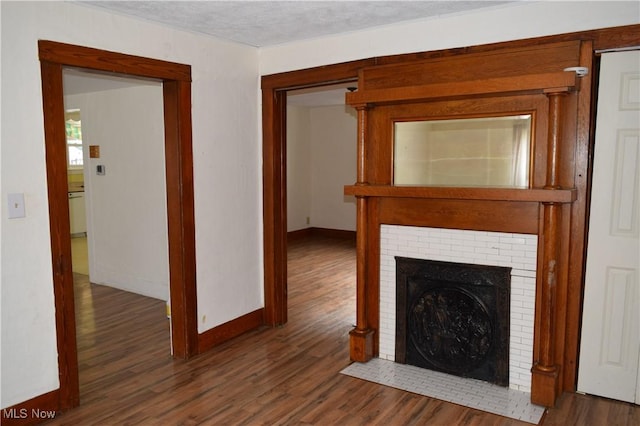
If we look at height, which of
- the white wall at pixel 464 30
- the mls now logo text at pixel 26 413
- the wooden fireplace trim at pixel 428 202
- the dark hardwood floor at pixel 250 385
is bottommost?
the dark hardwood floor at pixel 250 385

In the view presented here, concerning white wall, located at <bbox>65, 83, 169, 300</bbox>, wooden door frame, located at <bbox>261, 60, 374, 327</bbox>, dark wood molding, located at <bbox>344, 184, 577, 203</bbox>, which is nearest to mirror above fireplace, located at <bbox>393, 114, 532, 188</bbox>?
dark wood molding, located at <bbox>344, 184, 577, 203</bbox>

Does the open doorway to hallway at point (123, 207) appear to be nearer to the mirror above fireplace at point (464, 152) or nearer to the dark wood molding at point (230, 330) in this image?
the dark wood molding at point (230, 330)

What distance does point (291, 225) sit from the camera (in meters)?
8.94

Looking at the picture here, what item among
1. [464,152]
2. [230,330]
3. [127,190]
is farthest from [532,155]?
[127,190]

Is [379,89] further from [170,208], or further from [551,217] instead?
[170,208]

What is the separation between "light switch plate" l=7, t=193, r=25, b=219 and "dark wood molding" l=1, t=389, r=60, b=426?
105cm

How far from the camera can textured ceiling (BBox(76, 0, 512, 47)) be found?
117 inches

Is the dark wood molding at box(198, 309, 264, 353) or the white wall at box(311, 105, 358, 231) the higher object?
the white wall at box(311, 105, 358, 231)

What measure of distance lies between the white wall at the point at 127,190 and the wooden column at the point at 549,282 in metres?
3.59

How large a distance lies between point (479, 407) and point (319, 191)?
21.6 feet

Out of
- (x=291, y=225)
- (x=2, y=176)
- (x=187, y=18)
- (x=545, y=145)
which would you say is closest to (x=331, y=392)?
(x=545, y=145)

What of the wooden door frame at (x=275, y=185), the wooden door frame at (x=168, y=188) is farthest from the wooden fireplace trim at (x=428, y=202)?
the wooden door frame at (x=168, y=188)

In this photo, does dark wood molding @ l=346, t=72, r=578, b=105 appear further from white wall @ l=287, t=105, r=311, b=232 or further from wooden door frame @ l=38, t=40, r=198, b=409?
white wall @ l=287, t=105, r=311, b=232

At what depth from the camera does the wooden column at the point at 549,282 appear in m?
2.84
